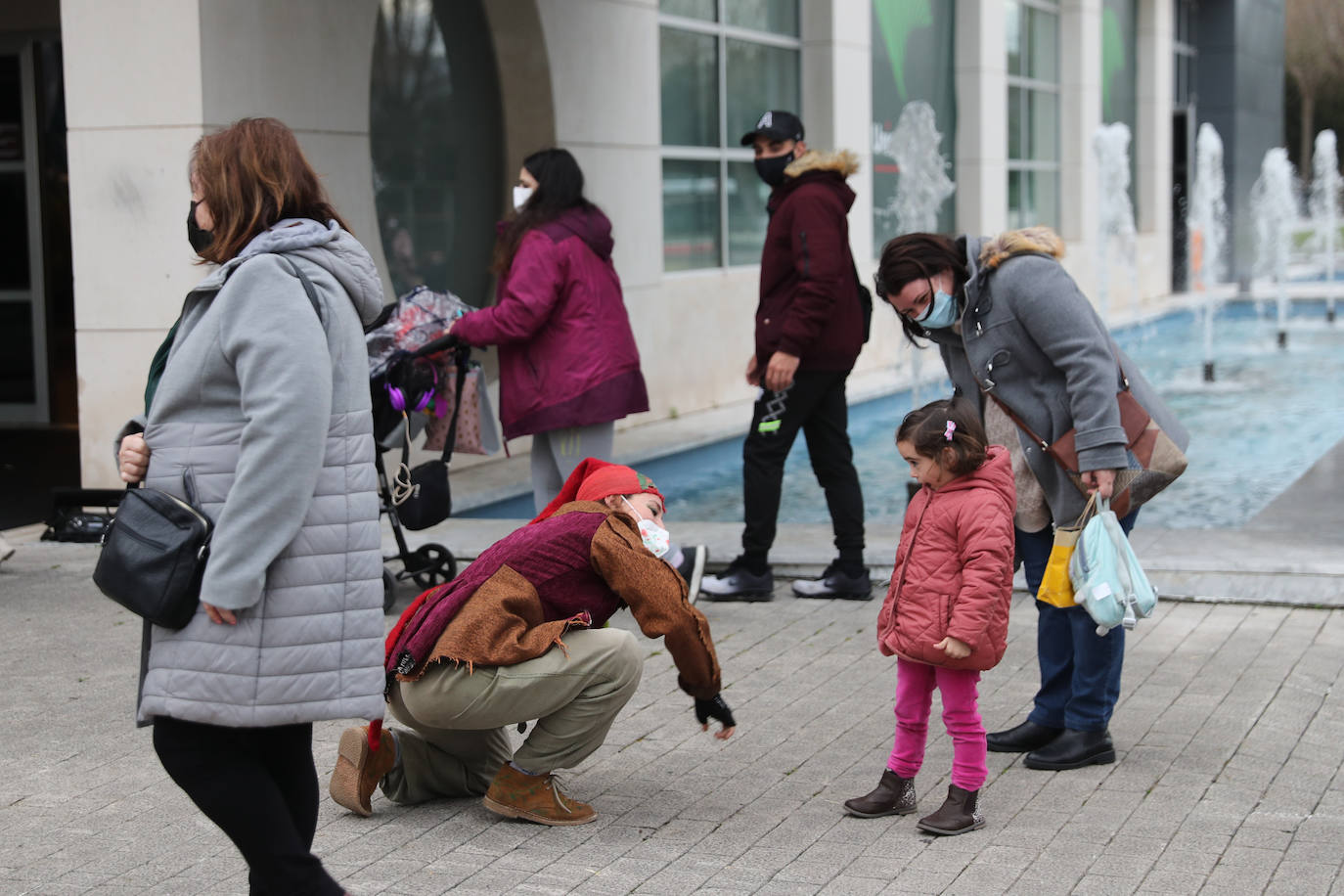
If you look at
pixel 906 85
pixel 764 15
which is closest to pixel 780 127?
pixel 764 15

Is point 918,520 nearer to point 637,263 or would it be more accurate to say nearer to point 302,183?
point 302,183

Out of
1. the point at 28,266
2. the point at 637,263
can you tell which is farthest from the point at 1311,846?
the point at 28,266

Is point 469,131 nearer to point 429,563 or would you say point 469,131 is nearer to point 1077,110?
point 429,563

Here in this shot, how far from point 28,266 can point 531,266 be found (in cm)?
816

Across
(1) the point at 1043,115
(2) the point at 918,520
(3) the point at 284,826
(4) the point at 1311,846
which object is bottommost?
(4) the point at 1311,846

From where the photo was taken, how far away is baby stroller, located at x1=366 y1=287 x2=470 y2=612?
664cm

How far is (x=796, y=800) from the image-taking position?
468 centimetres

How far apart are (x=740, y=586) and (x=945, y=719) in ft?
9.39

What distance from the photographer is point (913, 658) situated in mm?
4320

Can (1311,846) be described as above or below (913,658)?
below

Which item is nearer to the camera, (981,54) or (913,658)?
(913,658)

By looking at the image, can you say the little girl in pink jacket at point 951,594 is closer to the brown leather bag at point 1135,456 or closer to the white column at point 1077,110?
the brown leather bag at point 1135,456

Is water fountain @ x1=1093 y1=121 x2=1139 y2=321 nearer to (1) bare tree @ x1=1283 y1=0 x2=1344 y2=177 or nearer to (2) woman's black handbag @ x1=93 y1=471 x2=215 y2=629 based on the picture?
(2) woman's black handbag @ x1=93 y1=471 x2=215 y2=629

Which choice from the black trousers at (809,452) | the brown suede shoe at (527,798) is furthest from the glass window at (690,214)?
the brown suede shoe at (527,798)
